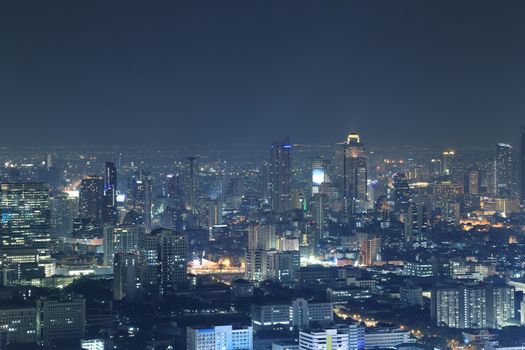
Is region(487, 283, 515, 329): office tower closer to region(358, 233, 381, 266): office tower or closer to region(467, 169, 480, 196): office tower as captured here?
region(358, 233, 381, 266): office tower

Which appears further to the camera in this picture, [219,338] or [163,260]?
[163,260]

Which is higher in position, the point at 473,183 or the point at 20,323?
the point at 473,183

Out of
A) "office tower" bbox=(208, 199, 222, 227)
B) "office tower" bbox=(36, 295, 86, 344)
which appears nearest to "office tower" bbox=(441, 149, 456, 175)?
"office tower" bbox=(208, 199, 222, 227)

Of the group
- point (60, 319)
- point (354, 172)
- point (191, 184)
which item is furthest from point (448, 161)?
point (60, 319)

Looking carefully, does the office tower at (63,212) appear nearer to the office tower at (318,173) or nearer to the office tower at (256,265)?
the office tower at (256,265)

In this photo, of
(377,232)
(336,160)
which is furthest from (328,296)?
(336,160)

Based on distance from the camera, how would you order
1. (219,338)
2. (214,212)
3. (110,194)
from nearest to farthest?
(219,338), (110,194), (214,212)

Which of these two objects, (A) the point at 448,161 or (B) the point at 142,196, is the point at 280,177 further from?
(A) the point at 448,161

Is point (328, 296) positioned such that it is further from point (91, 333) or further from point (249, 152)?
point (249, 152)

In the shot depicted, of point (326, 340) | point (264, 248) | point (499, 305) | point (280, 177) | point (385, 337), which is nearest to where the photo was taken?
point (326, 340)
